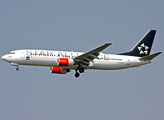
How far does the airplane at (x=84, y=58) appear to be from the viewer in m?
47.3

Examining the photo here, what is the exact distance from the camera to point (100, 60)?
50406 mm

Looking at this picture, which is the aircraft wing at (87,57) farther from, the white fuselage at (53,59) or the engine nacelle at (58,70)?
the engine nacelle at (58,70)

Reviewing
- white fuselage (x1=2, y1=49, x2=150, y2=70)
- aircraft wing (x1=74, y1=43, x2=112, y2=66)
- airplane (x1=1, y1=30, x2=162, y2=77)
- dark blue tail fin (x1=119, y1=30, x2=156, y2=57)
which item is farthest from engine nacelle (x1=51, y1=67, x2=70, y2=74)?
dark blue tail fin (x1=119, y1=30, x2=156, y2=57)

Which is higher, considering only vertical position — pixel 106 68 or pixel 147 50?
pixel 147 50

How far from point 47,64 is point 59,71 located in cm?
628

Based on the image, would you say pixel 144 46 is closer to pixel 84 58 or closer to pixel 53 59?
pixel 84 58

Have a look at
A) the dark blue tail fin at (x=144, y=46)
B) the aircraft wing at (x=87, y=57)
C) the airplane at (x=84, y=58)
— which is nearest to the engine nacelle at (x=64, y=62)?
the airplane at (x=84, y=58)

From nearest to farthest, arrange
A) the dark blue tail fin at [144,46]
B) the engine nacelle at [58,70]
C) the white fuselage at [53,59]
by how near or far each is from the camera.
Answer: the white fuselage at [53,59], the engine nacelle at [58,70], the dark blue tail fin at [144,46]

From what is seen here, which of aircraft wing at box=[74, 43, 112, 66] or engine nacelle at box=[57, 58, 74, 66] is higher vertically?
aircraft wing at box=[74, 43, 112, 66]

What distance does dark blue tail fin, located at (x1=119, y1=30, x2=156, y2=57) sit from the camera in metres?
54.6

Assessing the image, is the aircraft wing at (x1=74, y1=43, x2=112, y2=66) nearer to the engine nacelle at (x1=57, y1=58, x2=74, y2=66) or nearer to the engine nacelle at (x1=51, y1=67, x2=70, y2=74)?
the engine nacelle at (x1=57, y1=58, x2=74, y2=66)

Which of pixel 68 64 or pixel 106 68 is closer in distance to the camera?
pixel 68 64

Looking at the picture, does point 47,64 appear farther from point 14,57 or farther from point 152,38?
point 152,38

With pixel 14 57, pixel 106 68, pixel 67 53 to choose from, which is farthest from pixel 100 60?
pixel 14 57
